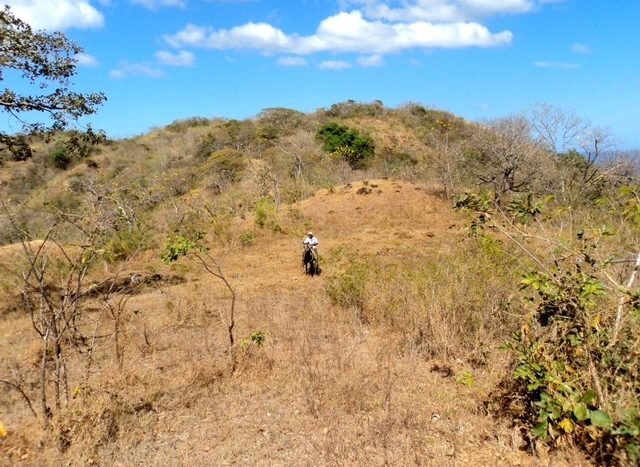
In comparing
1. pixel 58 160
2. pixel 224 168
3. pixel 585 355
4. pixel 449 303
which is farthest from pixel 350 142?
pixel 585 355

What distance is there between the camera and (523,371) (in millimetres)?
3877

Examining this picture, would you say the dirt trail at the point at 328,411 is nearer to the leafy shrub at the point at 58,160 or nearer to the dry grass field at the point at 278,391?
the dry grass field at the point at 278,391

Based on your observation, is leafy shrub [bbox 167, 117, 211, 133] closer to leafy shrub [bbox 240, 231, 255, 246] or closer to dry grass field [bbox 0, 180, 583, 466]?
leafy shrub [bbox 240, 231, 255, 246]

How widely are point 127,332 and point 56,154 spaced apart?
35084 millimetres

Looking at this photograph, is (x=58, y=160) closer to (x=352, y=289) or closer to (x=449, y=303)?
(x=352, y=289)

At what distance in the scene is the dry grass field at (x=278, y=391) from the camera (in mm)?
4289

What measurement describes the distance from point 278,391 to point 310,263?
21.5 feet

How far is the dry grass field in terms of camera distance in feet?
14.1

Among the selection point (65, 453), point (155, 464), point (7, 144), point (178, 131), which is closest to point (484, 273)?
point (155, 464)

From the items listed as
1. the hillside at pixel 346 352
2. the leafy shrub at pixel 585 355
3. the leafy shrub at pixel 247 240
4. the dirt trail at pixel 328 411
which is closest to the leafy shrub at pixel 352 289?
the hillside at pixel 346 352

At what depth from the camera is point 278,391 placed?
5.47m

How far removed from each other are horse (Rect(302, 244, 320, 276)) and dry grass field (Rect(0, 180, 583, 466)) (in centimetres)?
220

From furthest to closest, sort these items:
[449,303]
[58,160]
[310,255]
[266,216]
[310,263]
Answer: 1. [58,160]
2. [266,216]
3. [310,263]
4. [310,255]
5. [449,303]

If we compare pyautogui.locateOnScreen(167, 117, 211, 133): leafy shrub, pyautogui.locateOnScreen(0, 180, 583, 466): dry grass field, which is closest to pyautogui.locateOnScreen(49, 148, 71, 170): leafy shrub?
pyautogui.locateOnScreen(167, 117, 211, 133): leafy shrub
